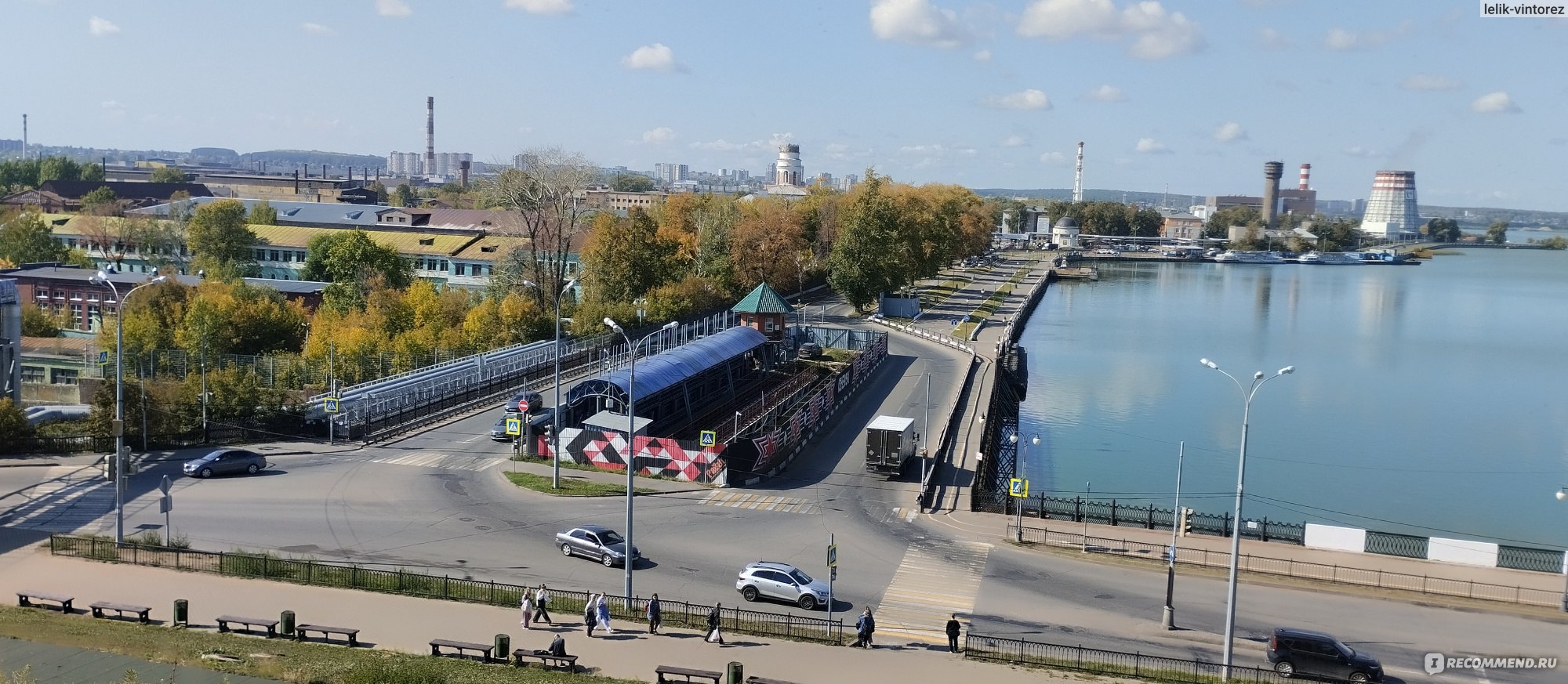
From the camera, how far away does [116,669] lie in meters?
18.2

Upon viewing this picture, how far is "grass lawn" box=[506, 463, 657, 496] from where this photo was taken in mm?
31922

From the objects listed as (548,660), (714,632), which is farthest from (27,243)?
(714,632)

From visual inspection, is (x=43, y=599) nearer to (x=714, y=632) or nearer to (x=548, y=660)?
(x=548, y=660)

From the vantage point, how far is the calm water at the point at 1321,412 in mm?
45125

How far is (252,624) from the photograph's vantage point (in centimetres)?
2048

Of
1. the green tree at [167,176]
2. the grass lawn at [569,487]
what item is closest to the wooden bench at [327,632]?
the grass lawn at [569,487]

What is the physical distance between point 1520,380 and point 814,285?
54730mm

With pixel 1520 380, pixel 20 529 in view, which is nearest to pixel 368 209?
pixel 20 529

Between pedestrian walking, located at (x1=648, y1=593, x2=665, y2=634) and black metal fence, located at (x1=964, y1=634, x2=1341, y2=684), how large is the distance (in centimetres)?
569

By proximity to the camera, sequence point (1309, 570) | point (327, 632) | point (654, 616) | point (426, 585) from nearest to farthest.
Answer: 1. point (327, 632)
2. point (654, 616)
3. point (426, 585)
4. point (1309, 570)

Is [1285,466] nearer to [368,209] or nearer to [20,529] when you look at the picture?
[20,529]

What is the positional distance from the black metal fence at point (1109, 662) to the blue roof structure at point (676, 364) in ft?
65.4

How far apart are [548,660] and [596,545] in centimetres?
655

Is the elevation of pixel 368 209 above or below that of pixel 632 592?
above
